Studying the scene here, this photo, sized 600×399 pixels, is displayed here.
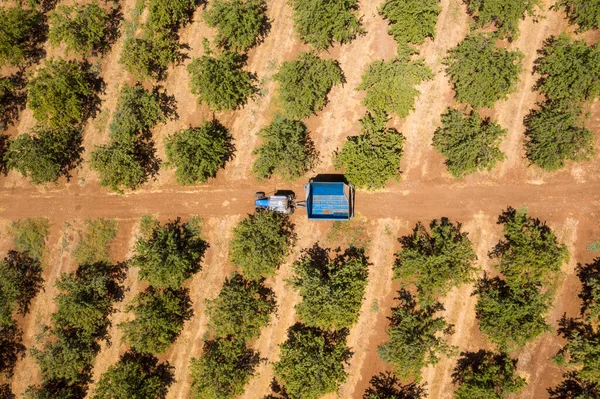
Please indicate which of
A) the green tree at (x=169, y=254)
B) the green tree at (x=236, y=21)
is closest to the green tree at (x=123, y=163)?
the green tree at (x=169, y=254)

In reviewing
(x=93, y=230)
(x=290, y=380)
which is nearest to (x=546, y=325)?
(x=290, y=380)

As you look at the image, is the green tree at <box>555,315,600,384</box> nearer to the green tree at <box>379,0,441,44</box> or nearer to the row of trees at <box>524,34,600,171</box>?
the row of trees at <box>524,34,600,171</box>

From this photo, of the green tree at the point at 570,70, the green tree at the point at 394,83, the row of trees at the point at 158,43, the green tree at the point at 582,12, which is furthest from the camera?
the row of trees at the point at 158,43

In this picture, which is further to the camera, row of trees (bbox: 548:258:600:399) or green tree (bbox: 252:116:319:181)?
green tree (bbox: 252:116:319:181)

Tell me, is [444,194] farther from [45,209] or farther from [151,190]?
[45,209]

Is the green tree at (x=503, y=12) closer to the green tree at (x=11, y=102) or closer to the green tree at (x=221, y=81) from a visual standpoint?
the green tree at (x=221, y=81)

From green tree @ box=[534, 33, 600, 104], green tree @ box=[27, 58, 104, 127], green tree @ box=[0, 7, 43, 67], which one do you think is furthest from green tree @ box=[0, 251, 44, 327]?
green tree @ box=[534, 33, 600, 104]

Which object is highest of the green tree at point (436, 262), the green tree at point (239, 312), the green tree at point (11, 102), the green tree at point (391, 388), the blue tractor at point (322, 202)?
the green tree at point (11, 102)
